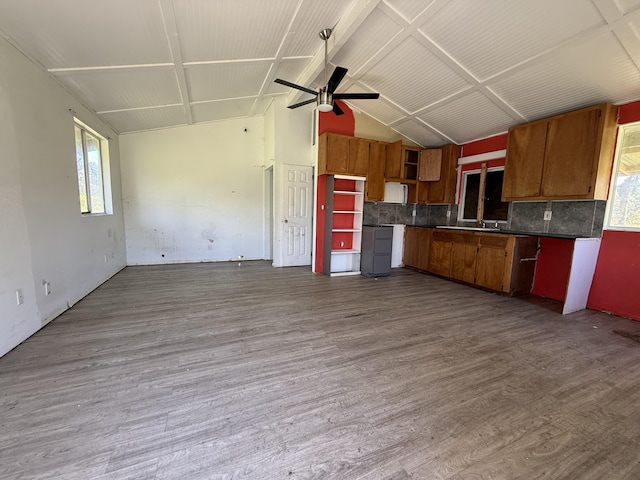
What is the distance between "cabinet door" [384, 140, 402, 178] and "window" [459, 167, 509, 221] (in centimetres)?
141

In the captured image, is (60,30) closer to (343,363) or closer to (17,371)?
(17,371)

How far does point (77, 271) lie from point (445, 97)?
19.3 ft

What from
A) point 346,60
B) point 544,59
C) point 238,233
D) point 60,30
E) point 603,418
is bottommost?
point 603,418

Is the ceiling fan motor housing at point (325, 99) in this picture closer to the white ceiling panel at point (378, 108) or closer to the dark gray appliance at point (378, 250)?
the white ceiling panel at point (378, 108)

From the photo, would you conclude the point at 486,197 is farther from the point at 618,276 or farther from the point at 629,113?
the point at 618,276

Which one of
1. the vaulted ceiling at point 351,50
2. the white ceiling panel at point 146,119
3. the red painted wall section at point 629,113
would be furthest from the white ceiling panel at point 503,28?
the white ceiling panel at point 146,119

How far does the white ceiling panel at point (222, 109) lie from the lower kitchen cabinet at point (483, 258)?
438 centimetres

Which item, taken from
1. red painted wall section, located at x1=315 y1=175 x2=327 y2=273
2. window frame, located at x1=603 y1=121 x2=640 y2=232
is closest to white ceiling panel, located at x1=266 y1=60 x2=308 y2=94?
red painted wall section, located at x1=315 y1=175 x2=327 y2=273

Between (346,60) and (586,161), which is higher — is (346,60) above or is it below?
above

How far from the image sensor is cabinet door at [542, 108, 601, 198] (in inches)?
135

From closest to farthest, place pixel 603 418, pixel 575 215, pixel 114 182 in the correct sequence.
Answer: pixel 603 418 → pixel 575 215 → pixel 114 182

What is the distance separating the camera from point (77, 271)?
3.50 metres

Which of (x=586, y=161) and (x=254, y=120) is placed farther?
(x=254, y=120)

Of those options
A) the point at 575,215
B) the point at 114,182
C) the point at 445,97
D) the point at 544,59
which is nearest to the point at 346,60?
the point at 445,97
